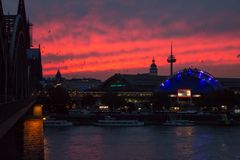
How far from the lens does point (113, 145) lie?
50.3 m

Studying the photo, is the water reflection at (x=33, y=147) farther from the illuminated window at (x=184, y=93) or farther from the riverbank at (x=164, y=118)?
the illuminated window at (x=184, y=93)

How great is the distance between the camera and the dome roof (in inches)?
5960

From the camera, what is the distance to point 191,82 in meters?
155

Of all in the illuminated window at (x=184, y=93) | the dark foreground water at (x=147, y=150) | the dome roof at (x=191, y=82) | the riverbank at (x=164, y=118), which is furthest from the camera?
the illuminated window at (x=184, y=93)

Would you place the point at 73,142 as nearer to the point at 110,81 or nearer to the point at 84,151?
the point at 84,151

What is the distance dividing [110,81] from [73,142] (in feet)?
445

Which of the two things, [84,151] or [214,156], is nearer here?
[214,156]

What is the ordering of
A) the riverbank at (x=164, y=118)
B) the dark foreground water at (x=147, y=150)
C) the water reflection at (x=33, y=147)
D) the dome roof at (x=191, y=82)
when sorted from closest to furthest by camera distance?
the water reflection at (x=33, y=147) → the dark foreground water at (x=147, y=150) → the riverbank at (x=164, y=118) → the dome roof at (x=191, y=82)

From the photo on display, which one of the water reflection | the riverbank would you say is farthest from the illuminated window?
the water reflection

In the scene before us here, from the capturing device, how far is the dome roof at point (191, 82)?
15138 centimetres

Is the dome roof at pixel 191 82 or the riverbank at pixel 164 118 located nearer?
the riverbank at pixel 164 118

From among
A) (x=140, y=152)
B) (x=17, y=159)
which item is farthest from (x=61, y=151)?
(x=17, y=159)

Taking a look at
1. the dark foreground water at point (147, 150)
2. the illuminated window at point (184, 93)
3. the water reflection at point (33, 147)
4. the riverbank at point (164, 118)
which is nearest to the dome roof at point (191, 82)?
the illuminated window at point (184, 93)

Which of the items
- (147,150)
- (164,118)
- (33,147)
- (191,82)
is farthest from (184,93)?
(33,147)
